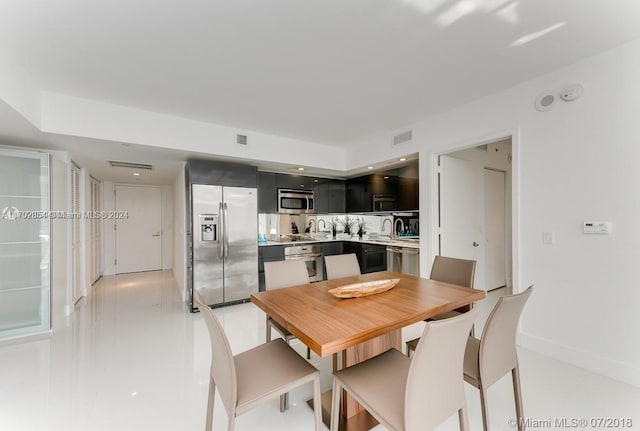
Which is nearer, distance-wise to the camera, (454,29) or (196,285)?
(454,29)

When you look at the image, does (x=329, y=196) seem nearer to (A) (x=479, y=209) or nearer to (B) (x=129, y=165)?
(A) (x=479, y=209)

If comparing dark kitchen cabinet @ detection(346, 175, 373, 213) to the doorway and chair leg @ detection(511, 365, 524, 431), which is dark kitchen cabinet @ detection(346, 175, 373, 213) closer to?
the doorway

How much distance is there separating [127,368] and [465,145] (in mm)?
4006

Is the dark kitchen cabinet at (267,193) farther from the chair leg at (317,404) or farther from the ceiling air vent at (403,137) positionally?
the chair leg at (317,404)

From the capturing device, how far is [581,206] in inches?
89.9

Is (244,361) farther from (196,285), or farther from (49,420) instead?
(196,285)

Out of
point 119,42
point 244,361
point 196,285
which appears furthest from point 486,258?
point 119,42

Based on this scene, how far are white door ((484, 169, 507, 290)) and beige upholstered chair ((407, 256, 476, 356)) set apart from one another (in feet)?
6.77

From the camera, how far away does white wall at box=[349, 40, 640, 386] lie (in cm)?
206

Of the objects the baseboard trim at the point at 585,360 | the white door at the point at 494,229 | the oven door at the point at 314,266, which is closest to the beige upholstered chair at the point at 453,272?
the baseboard trim at the point at 585,360

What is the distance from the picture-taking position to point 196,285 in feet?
12.3

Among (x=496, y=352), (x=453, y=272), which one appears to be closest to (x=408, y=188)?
(x=453, y=272)

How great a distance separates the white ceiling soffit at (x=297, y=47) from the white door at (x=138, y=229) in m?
4.18

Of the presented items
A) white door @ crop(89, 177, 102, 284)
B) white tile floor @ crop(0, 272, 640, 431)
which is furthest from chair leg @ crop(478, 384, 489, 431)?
white door @ crop(89, 177, 102, 284)
